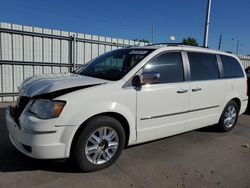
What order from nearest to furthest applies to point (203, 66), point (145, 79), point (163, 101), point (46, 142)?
point (46, 142), point (145, 79), point (163, 101), point (203, 66)

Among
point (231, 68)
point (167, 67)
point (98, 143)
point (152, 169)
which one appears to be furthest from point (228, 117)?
point (98, 143)

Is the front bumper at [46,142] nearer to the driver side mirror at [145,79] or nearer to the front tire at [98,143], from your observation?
the front tire at [98,143]

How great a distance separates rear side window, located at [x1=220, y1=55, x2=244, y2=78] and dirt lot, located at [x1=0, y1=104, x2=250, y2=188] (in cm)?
156

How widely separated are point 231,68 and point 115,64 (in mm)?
2812

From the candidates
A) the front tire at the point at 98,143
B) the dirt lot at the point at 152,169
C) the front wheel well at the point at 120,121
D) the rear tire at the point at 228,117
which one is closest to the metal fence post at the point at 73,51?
the dirt lot at the point at 152,169

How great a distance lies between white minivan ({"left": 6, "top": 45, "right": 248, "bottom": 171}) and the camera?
9.28 ft

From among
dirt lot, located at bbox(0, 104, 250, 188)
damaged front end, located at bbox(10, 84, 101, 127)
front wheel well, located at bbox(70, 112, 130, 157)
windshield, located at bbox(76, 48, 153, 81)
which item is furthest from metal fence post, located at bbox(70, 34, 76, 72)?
front wheel well, located at bbox(70, 112, 130, 157)

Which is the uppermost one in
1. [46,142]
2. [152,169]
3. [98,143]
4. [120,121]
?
[120,121]

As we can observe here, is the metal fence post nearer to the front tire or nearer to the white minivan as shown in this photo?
the white minivan

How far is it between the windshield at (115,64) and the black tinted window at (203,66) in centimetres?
98

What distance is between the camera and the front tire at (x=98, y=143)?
2.97 metres

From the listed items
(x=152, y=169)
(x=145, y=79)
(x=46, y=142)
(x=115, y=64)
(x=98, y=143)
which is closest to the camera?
(x=46, y=142)

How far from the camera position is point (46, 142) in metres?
2.79

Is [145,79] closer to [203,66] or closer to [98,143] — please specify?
[98,143]
